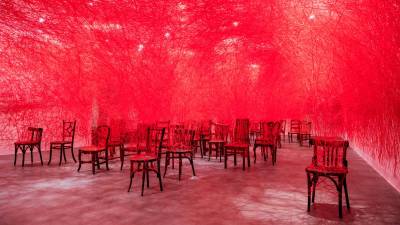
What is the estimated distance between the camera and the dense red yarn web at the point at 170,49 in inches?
95.0

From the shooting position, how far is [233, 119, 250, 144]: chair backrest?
22.4ft

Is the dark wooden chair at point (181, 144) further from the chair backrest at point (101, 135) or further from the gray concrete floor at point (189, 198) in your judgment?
the chair backrest at point (101, 135)

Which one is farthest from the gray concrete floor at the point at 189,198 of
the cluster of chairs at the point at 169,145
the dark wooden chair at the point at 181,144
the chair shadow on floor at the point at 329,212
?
the dark wooden chair at the point at 181,144

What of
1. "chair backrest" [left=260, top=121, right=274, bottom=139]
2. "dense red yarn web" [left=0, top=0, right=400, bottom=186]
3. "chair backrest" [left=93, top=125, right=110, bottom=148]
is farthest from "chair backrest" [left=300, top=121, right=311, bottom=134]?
"chair backrest" [left=93, top=125, right=110, bottom=148]

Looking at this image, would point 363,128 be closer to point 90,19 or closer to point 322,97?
point 322,97

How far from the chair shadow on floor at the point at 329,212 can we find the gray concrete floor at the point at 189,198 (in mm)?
11

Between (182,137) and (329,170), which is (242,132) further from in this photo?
(329,170)

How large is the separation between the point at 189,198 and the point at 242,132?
2806mm

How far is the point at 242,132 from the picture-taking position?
6875 mm

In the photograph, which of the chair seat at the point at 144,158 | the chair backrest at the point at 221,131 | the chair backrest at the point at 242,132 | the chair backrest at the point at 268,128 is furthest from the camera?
the chair backrest at the point at 221,131

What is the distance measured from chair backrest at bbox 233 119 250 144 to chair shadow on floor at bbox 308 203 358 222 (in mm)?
2834

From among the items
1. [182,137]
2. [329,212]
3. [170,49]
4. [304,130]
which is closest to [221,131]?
[182,137]

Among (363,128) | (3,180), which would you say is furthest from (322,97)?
(3,180)

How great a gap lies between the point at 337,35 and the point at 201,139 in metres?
5.24
